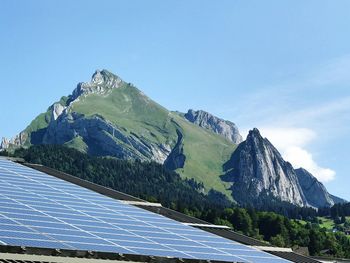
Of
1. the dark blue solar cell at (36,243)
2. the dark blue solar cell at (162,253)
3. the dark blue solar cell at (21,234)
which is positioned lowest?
the dark blue solar cell at (36,243)

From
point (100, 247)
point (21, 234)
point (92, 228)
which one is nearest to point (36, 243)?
point (21, 234)

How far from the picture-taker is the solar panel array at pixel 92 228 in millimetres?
40500

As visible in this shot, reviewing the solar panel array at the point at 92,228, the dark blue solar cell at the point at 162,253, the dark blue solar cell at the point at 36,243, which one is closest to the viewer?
the dark blue solar cell at the point at 36,243

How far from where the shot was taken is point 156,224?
55938 millimetres

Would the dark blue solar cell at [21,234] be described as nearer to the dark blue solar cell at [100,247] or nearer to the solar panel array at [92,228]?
the solar panel array at [92,228]

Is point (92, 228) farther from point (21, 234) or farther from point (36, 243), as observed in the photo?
point (36, 243)

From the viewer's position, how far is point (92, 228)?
46.7m

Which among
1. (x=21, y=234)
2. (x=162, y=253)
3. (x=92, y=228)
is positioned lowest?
(x=21, y=234)

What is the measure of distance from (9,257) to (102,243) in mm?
8795

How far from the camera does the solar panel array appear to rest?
40500 mm

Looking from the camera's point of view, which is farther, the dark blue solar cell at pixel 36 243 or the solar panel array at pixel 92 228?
the solar panel array at pixel 92 228

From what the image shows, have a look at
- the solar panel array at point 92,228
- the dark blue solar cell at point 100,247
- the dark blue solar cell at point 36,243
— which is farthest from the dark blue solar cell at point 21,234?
the dark blue solar cell at point 100,247

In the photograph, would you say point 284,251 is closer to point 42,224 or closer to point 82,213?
point 82,213

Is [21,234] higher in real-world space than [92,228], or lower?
lower
